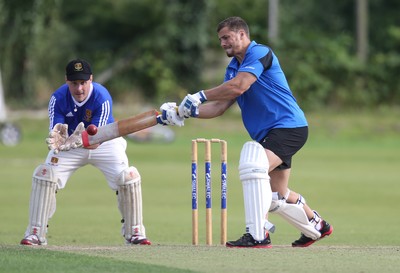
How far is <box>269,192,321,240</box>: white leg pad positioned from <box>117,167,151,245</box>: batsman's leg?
1177mm

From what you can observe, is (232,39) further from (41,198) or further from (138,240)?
(41,198)

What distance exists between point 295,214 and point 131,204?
1.40m

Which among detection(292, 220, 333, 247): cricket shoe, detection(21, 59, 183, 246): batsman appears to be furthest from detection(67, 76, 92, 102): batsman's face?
detection(292, 220, 333, 247): cricket shoe

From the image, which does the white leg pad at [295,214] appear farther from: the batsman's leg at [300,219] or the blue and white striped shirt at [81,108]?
the blue and white striped shirt at [81,108]

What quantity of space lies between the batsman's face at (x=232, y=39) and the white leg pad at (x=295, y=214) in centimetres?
119

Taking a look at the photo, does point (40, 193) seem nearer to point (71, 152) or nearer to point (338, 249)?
point (71, 152)

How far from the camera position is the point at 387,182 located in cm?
1894

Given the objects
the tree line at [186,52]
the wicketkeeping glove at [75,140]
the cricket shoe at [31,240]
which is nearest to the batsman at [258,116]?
the wicketkeeping glove at [75,140]

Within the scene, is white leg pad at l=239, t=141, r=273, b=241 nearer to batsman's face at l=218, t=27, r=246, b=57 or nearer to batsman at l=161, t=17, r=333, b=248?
batsman at l=161, t=17, r=333, b=248

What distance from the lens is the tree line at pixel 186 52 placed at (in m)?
35.4

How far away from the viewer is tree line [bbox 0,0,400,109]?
35.4 m

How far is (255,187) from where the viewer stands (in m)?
8.14

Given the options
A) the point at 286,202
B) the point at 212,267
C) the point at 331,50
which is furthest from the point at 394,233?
the point at 331,50

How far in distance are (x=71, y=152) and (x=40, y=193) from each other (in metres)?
0.42
